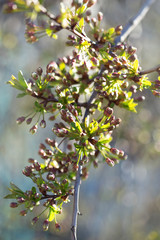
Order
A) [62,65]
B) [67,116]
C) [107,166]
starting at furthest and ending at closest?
[107,166], [62,65], [67,116]

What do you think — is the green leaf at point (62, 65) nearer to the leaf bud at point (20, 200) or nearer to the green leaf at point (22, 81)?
the green leaf at point (22, 81)

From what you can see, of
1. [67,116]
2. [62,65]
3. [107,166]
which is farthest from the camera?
[107,166]

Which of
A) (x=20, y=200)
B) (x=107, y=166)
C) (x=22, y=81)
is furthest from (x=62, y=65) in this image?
(x=107, y=166)

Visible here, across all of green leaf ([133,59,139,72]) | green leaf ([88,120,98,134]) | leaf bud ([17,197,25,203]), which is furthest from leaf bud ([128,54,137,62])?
leaf bud ([17,197,25,203])

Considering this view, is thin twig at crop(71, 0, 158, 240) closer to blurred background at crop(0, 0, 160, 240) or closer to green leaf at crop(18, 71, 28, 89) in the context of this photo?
green leaf at crop(18, 71, 28, 89)

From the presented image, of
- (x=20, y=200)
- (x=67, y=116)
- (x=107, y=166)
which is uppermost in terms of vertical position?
(x=107, y=166)

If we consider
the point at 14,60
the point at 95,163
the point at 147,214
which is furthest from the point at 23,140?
the point at 95,163

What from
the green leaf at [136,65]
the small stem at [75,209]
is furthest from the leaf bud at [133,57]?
the small stem at [75,209]

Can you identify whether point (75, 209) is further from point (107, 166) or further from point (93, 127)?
point (107, 166)

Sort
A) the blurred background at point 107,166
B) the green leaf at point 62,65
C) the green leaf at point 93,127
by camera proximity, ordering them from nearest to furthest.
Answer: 1. the green leaf at point 93,127
2. the green leaf at point 62,65
3. the blurred background at point 107,166
